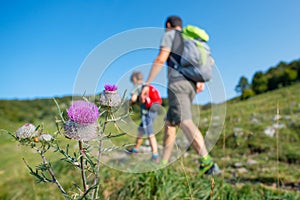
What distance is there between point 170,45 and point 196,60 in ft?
1.08

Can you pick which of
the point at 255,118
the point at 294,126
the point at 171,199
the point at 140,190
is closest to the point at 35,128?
the point at 171,199

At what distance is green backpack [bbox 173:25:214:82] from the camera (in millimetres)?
2982

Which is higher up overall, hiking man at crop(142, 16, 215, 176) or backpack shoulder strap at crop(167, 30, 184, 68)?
backpack shoulder strap at crop(167, 30, 184, 68)

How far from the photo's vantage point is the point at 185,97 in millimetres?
3174

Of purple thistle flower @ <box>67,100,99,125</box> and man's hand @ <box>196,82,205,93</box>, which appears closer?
purple thistle flower @ <box>67,100,99,125</box>

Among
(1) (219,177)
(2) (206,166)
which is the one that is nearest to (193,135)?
(2) (206,166)

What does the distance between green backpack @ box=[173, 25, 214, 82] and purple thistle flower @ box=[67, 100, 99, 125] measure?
234cm

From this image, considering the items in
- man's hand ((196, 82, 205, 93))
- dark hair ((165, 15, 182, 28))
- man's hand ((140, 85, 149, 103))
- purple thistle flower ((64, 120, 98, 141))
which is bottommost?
purple thistle flower ((64, 120, 98, 141))

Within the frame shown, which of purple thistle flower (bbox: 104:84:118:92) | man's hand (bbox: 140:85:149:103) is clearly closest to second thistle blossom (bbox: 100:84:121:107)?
purple thistle flower (bbox: 104:84:118:92)

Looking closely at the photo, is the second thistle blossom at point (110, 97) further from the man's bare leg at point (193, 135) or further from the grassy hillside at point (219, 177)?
the man's bare leg at point (193, 135)

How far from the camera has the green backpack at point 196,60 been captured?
2.98 metres

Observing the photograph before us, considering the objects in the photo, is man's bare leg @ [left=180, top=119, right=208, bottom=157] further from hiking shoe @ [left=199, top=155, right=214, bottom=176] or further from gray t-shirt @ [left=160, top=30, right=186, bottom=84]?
gray t-shirt @ [left=160, top=30, right=186, bottom=84]

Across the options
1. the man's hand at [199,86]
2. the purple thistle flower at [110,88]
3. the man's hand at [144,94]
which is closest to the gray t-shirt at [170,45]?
the man's hand at [199,86]

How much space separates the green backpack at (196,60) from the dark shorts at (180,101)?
0.12m
